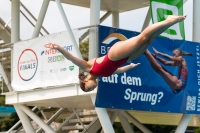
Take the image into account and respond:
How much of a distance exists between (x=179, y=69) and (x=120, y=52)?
1126 cm

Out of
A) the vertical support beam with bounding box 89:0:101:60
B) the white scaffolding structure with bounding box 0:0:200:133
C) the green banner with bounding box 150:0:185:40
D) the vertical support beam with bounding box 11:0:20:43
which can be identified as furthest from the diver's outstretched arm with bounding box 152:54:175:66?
the vertical support beam with bounding box 11:0:20:43

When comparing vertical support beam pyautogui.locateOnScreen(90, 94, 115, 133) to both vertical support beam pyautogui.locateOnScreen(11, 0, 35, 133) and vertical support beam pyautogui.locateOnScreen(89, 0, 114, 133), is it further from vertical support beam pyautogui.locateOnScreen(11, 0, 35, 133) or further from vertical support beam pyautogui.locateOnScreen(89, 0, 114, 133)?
vertical support beam pyautogui.locateOnScreen(11, 0, 35, 133)

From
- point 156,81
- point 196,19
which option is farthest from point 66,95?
point 196,19

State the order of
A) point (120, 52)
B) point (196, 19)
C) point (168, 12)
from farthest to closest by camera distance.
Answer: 1. point (196, 19)
2. point (168, 12)
3. point (120, 52)

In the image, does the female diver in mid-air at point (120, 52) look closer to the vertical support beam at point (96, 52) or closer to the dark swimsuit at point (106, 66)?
the dark swimsuit at point (106, 66)

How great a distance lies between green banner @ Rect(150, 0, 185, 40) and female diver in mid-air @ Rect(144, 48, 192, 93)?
700 millimetres

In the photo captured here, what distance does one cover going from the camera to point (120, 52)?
1104 cm

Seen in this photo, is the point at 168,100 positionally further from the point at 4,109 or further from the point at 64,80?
the point at 4,109

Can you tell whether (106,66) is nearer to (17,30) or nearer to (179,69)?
(179,69)

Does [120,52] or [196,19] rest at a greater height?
[120,52]

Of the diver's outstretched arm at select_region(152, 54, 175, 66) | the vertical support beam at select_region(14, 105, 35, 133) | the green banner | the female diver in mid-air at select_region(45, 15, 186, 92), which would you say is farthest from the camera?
the vertical support beam at select_region(14, 105, 35, 133)

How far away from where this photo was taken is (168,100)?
21969mm

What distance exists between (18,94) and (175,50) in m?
6.01

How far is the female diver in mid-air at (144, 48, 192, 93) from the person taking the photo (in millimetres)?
21594
